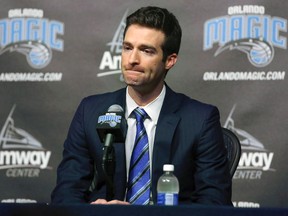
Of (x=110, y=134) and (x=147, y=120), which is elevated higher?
(x=147, y=120)

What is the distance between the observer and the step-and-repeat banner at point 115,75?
5312mm

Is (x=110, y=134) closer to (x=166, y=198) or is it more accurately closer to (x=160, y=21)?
(x=166, y=198)

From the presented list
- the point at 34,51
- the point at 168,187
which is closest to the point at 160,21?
the point at 168,187

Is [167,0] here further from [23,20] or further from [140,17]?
[140,17]

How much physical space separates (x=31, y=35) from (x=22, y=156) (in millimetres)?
799

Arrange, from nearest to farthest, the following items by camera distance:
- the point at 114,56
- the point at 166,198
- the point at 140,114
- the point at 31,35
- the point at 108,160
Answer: the point at 108,160 < the point at 166,198 < the point at 140,114 < the point at 114,56 < the point at 31,35

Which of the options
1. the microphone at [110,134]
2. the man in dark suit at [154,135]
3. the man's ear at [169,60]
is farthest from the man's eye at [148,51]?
the microphone at [110,134]

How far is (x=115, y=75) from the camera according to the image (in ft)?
18.0

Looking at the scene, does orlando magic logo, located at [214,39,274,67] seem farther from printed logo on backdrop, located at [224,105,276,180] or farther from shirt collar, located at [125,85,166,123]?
shirt collar, located at [125,85,166,123]

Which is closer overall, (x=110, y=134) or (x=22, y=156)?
(x=110, y=134)

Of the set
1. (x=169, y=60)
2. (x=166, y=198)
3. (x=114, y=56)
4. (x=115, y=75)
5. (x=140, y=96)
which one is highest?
(x=114, y=56)

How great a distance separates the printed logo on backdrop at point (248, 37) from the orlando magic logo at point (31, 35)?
1.00 metres

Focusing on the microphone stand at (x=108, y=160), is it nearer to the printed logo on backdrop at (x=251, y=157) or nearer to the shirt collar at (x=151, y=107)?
the shirt collar at (x=151, y=107)

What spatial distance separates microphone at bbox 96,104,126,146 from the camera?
3.18m
